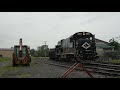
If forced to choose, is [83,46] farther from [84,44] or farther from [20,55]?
[20,55]

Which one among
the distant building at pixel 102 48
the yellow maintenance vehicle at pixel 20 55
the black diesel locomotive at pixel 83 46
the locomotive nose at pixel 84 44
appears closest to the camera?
the yellow maintenance vehicle at pixel 20 55

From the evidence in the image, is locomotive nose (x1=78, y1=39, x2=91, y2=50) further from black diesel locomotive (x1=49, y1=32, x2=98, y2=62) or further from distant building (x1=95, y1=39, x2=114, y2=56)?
distant building (x1=95, y1=39, x2=114, y2=56)

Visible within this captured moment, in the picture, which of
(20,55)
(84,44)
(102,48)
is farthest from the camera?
(102,48)

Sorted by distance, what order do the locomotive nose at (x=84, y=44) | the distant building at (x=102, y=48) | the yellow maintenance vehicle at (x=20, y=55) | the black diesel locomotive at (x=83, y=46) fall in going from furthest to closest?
the distant building at (x=102, y=48)
the black diesel locomotive at (x=83, y=46)
the locomotive nose at (x=84, y=44)
the yellow maintenance vehicle at (x=20, y=55)

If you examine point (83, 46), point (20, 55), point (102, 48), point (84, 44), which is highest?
point (102, 48)

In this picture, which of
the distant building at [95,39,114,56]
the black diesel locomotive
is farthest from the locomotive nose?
the distant building at [95,39,114,56]

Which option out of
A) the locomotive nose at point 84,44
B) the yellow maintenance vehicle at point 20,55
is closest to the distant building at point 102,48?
the locomotive nose at point 84,44

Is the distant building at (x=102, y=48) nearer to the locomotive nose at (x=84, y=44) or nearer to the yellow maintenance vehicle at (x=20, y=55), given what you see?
the locomotive nose at (x=84, y=44)

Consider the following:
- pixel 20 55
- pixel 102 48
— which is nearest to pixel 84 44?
pixel 20 55

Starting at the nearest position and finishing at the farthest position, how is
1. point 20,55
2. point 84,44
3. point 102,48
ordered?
point 20,55
point 84,44
point 102,48

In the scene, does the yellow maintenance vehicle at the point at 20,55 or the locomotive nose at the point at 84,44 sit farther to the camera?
the locomotive nose at the point at 84,44
